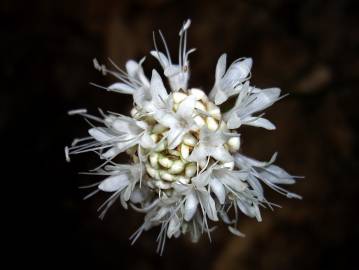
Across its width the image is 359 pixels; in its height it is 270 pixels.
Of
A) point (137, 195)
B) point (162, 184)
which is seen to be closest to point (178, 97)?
point (162, 184)

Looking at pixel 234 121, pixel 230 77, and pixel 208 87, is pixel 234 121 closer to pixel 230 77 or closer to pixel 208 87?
pixel 230 77

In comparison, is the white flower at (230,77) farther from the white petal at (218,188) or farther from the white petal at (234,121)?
the white petal at (218,188)

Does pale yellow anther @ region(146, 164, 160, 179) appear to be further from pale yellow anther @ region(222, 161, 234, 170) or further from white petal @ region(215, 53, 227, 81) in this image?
white petal @ region(215, 53, 227, 81)

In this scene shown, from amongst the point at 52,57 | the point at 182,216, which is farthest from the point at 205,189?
the point at 52,57

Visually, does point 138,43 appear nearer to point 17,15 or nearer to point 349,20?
point 17,15

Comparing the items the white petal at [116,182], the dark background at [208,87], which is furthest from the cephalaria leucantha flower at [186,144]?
the dark background at [208,87]

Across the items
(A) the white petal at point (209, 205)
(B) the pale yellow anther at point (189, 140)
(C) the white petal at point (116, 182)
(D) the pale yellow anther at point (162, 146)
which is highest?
(D) the pale yellow anther at point (162, 146)

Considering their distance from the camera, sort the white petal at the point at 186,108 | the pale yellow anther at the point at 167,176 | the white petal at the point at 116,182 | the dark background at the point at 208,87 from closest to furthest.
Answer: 1. the white petal at the point at 186,108
2. the pale yellow anther at the point at 167,176
3. the white petal at the point at 116,182
4. the dark background at the point at 208,87
